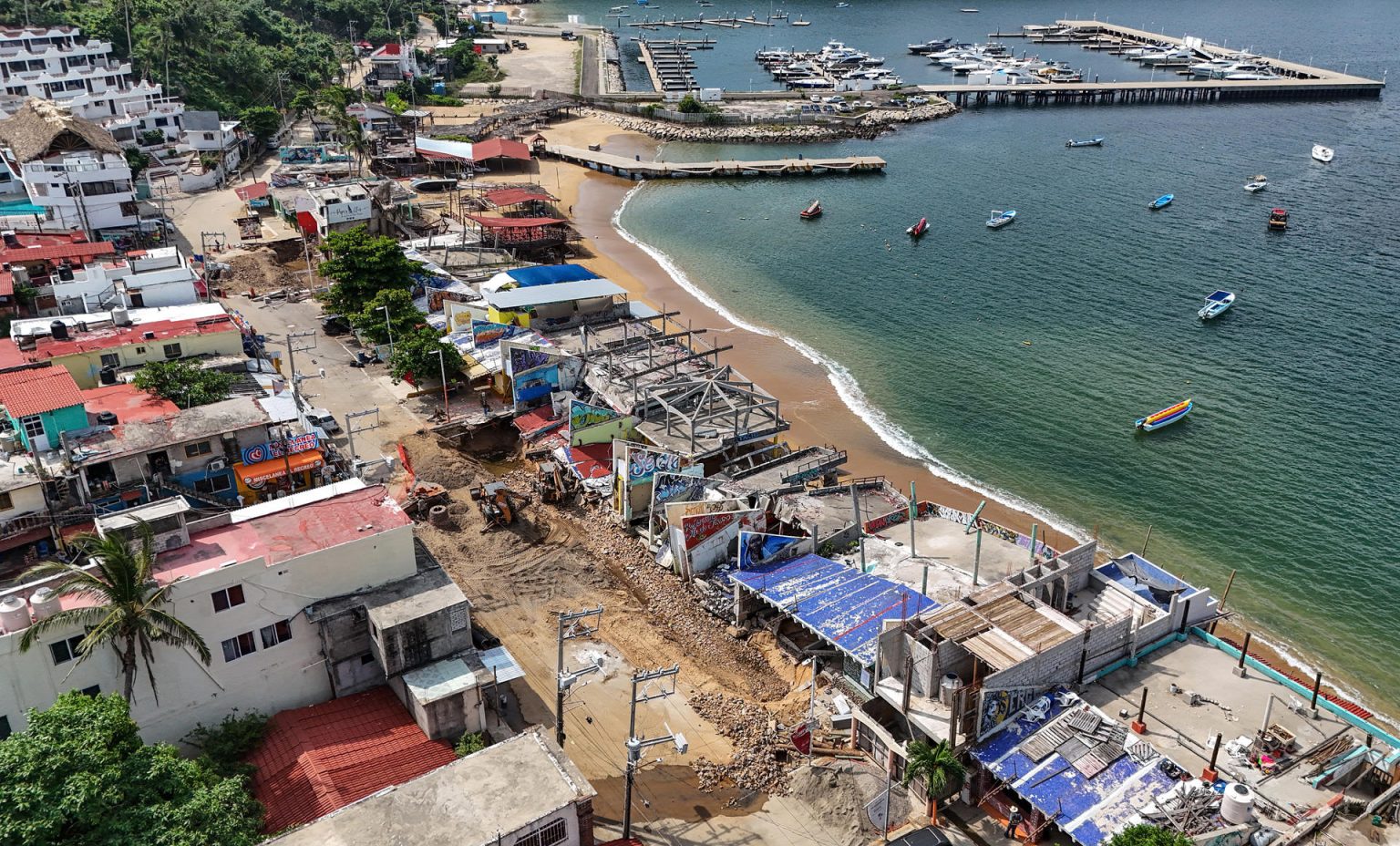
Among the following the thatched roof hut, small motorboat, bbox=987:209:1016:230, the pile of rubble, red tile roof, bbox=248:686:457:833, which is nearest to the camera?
red tile roof, bbox=248:686:457:833

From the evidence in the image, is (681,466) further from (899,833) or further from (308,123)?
(308,123)

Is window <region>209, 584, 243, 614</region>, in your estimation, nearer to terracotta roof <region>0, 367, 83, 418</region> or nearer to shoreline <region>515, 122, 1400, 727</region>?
terracotta roof <region>0, 367, 83, 418</region>

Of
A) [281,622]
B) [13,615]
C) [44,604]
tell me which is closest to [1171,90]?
[281,622]

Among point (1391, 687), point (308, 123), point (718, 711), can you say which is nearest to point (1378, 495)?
point (1391, 687)

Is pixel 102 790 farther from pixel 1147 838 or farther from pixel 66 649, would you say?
pixel 1147 838

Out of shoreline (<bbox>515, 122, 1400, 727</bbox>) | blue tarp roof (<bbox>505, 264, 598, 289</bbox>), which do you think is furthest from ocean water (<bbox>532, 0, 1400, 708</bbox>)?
blue tarp roof (<bbox>505, 264, 598, 289</bbox>)

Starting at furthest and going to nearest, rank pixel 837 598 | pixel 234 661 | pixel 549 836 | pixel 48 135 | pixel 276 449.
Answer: pixel 48 135
pixel 276 449
pixel 837 598
pixel 234 661
pixel 549 836
